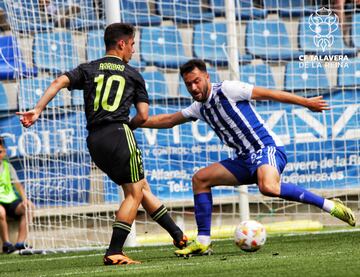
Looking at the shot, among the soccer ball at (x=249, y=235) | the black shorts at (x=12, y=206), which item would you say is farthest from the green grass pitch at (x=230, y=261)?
the black shorts at (x=12, y=206)

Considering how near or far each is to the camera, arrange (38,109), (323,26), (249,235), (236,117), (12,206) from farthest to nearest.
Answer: (12,206)
(323,26)
(236,117)
(249,235)
(38,109)

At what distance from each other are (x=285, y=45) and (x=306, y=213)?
2078 mm

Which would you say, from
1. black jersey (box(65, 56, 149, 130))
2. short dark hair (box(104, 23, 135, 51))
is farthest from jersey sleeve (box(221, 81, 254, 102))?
short dark hair (box(104, 23, 135, 51))

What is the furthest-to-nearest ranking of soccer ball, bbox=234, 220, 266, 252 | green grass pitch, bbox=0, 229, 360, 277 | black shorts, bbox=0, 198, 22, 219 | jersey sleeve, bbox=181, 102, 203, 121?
black shorts, bbox=0, 198, 22, 219, jersey sleeve, bbox=181, 102, 203, 121, soccer ball, bbox=234, 220, 266, 252, green grass pitch, bbox=0, 229, 360, 277

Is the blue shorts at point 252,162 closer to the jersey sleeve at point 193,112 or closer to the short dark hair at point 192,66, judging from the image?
the jersey sleeve at point 193,112

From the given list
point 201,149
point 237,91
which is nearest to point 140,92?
point 237,91

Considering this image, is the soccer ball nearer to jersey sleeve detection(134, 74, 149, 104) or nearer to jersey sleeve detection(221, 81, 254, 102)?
jersey sleeve detection(221, 81, 254, 102)

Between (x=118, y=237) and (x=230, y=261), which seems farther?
(x=118, y=237)

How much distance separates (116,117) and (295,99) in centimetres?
144

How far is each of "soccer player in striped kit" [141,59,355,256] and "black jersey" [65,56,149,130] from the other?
1.69 feet

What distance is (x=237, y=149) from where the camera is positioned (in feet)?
28.9

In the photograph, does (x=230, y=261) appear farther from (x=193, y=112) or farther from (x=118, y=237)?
(x=193, y=112)

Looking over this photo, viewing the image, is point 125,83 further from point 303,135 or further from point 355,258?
point 303,135

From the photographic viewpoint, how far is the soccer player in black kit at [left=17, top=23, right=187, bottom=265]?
8172 millimetres
